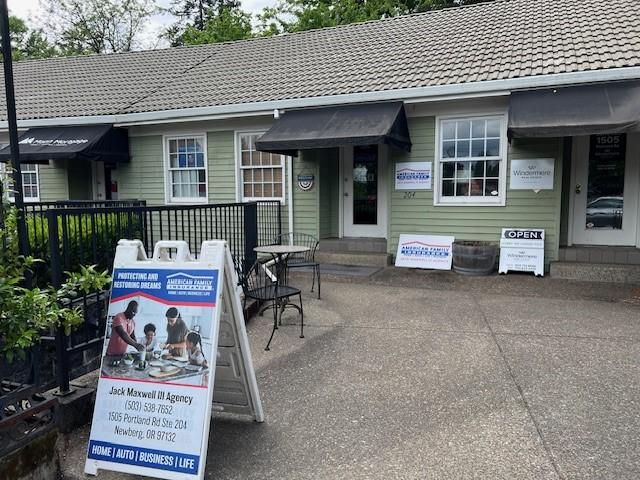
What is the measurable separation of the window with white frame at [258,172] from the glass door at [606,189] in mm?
5365

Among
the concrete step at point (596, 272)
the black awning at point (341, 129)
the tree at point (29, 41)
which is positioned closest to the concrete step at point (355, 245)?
the black awning at point (341, 129)

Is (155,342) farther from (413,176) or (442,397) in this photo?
(413,176)

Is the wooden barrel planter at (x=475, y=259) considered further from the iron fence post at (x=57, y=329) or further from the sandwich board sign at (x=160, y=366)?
the iron fence post at (x=57, y=329)

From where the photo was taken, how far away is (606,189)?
795cm

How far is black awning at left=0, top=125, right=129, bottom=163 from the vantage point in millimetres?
9680

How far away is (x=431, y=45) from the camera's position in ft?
31.6

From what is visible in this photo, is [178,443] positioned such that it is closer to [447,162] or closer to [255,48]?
[447,162]

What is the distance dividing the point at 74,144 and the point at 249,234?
19.7 ft

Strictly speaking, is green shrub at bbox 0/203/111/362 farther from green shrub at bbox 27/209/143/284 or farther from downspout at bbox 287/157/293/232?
downspout at bbox 287/157/293/232

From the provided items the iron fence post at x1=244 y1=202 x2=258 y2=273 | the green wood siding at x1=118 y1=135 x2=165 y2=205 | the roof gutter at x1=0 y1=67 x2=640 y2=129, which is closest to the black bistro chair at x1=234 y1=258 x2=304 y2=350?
the iron fence post at x1=244 y1=202 x2=258 y2=273

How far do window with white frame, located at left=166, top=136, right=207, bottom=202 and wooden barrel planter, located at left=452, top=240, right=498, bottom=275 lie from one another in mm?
5423

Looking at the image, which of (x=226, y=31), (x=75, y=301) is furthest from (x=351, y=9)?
A: (x=75, y=301)

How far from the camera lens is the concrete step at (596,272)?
22.7ft

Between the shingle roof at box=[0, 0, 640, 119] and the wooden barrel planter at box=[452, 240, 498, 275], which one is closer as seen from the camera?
the wooden barrel planter at box=[452, 240, 498, 275]
